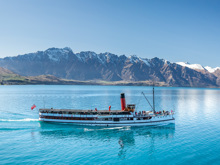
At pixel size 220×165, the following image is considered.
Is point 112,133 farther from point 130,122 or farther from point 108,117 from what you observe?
point 130,122

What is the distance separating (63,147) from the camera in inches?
1518

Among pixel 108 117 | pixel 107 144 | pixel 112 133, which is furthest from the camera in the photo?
pixel 108 117

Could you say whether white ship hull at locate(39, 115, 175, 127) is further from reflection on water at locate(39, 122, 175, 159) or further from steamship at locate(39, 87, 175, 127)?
reflection on water at locate(39, 122, 175, 159)

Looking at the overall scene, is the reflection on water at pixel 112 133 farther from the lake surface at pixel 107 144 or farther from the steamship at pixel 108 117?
the steamship at pixel 108 117

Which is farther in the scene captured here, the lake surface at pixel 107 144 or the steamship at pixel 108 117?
the steamship at pixel 108 117

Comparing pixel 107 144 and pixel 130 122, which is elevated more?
pixel 130 122

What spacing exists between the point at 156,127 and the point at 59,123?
105 feet

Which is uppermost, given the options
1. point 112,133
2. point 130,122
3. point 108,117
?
point 108,117

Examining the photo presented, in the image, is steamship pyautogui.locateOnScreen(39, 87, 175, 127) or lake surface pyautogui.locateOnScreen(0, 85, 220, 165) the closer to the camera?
lake surface pyautogui.locateOnScreen(0, 85, 220, 165)

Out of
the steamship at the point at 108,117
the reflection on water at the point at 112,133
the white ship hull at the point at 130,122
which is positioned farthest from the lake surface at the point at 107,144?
the steamship at the point at 108,117

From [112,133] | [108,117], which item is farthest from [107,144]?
[108,117]

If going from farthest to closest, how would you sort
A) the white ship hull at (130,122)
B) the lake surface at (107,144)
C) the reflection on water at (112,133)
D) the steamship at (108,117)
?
the steamship at (108,117), the white ship hull at (130,122), the reflection on water at (112,133), the lake surface at (107,144)

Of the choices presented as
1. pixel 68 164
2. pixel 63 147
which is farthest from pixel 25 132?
pixel 68 164

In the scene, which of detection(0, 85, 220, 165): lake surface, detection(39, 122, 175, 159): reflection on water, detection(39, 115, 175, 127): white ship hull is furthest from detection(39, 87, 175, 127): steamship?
detection(0, 85, 220, 165): lake surface
